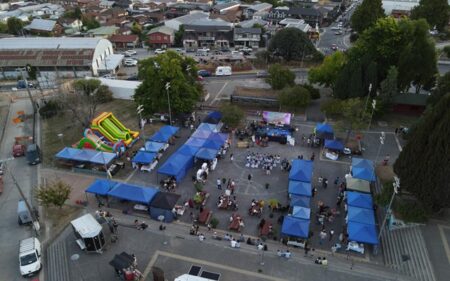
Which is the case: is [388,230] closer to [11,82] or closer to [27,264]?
[27,264]

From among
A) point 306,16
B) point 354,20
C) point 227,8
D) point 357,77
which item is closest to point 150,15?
point 227,8

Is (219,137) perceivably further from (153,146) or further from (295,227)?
(295,227)

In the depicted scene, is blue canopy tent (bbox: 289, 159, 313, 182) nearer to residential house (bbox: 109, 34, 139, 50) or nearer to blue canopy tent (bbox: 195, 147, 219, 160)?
blue canopy tent (bbox: 195, 147, 219, 160)

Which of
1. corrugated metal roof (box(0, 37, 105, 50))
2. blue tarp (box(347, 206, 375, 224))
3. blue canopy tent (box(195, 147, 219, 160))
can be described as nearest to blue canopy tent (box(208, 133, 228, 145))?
blue canopy tent (box(195, 147, 219, 160))

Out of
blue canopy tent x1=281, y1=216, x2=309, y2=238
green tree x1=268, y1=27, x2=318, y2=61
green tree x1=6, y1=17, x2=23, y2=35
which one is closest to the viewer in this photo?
blue canopy tent x1=281, y1=216, x2=309, y2=238

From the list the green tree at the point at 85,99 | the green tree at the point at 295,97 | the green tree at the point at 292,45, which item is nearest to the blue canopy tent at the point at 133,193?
the green tree at the point at 85,99

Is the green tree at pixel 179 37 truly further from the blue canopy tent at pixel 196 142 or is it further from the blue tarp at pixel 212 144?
the blue tarp at pixel 212 144
